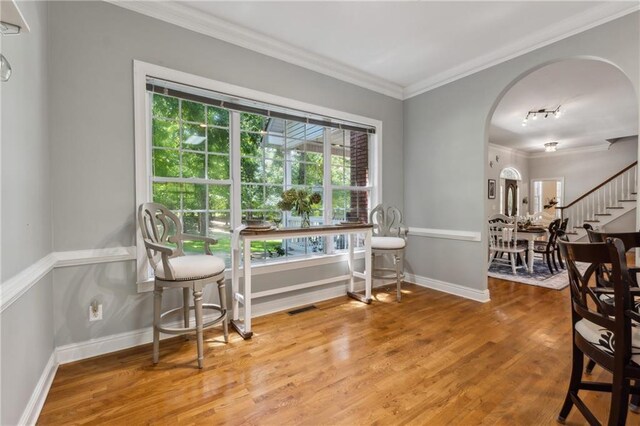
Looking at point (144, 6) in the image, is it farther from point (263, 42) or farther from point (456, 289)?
point (456, 289)

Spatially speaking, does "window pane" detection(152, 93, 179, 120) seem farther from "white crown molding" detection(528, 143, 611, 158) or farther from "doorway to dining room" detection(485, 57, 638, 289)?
"white crown molding" detection(528, 143, 611, 158)

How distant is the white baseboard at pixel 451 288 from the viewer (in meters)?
3.31

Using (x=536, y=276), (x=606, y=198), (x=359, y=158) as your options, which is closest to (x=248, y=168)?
(x=359, y=158)

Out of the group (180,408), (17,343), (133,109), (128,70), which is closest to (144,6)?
(128,70)

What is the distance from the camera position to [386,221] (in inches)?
152

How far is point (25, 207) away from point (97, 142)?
84 centimetres

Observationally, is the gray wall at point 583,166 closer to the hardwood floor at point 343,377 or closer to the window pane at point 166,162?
the hardwood floor at point 343,377

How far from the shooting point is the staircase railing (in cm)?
681

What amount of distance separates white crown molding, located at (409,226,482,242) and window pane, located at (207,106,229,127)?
282 centimetres

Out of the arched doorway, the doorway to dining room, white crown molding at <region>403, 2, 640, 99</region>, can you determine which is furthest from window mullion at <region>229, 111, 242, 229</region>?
the arched doorway

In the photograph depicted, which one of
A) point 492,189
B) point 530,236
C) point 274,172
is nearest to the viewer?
point 274,172

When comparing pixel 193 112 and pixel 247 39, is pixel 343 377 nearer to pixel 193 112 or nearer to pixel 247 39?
pixel 193 112

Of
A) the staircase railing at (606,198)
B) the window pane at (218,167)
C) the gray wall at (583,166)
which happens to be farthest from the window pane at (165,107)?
the gray wall at (583,166)

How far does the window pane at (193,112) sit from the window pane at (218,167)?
1.14ft
